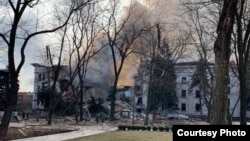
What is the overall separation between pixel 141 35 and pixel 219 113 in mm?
32451

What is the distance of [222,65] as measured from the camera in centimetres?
1019

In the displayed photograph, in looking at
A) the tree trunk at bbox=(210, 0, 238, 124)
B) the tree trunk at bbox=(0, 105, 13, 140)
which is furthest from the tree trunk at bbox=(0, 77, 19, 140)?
the tree trunk at bbox=(210, 0, 238, 124)

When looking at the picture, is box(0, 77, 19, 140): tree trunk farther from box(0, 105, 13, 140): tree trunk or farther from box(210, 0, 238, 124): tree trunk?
box(210, 0, 238, 124): tree trunk

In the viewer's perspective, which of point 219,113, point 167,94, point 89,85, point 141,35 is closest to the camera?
point 219,113

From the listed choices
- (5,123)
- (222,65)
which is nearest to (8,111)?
(5,123)

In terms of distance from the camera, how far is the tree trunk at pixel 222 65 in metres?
10.1

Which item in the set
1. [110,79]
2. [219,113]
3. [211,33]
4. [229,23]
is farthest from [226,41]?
[110,79]

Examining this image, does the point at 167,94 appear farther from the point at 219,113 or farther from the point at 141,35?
the point at 219,113

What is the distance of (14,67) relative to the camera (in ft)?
64.7

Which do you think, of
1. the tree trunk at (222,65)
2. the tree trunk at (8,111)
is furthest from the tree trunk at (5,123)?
the tree trunk at (222,65)

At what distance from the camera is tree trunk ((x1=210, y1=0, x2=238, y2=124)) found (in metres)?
10.1

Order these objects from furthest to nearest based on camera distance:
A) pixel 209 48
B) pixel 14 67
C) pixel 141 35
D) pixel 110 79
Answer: pixel 110 79 → pixel 141 35 → pixel 209 48 → pixel 14 67

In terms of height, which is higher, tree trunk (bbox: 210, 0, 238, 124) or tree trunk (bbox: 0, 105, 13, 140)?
tree trunk (bbox: 210, 0, 238, 124)

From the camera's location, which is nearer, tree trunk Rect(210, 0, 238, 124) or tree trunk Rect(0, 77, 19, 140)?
tree trunk Rect(210, 0, 238, 124)
